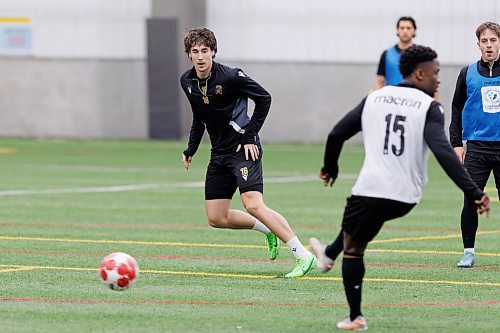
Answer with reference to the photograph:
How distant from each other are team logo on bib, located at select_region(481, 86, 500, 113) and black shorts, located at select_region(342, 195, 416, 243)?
3.94 m

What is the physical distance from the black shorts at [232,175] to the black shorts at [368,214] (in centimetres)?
297

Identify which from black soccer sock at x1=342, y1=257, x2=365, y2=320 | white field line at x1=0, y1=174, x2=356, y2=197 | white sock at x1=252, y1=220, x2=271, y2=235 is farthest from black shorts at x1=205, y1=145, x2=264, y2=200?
white field line at x1=0, y1=174, x2=356, y2=197

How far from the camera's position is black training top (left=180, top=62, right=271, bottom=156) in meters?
11.7

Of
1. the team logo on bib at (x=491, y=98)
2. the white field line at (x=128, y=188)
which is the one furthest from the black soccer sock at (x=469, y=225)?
the white field line at (x=128, y=188)

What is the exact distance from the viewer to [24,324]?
8961 millimetres

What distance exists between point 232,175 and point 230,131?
438 millimetres

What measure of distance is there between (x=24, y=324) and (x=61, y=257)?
385 centimetres

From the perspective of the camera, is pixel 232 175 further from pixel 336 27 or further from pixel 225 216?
pixel 336 27

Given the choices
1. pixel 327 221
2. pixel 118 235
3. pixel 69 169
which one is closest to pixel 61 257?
pixel 118 235

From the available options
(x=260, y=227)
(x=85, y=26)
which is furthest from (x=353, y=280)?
(x=85, y=26)

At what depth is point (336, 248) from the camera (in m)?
9.16

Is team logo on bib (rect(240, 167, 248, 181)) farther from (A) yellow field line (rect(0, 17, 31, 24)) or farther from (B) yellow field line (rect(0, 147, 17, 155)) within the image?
(A) yellow field line (rect(0, 17, 31, 24))

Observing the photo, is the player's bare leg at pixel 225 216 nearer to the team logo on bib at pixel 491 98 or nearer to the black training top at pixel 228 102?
the black training top at pixel 228 102

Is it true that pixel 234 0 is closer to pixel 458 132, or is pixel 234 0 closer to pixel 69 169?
pixel 69 169
